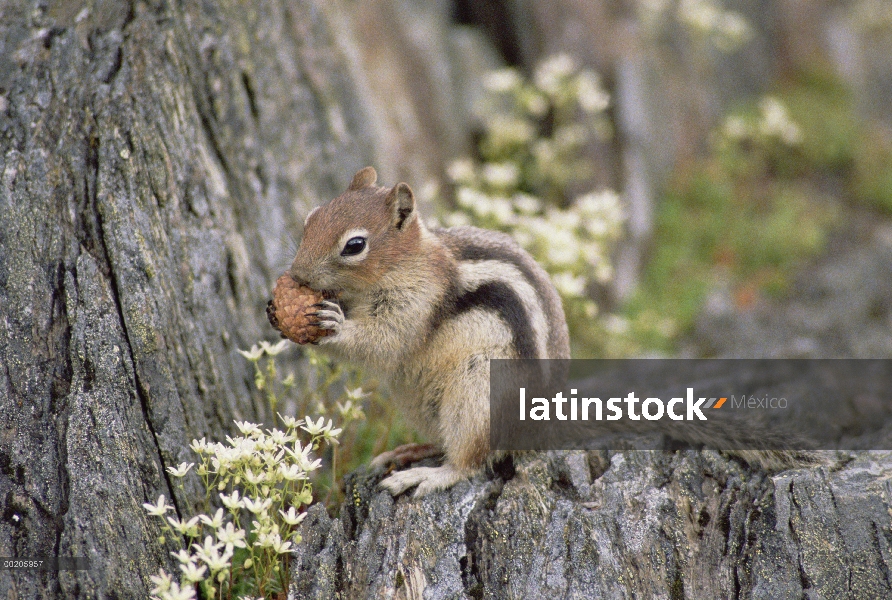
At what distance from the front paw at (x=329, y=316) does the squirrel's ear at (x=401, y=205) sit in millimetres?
560

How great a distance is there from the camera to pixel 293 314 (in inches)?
155

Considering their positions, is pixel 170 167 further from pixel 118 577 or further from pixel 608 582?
pixel 608 582

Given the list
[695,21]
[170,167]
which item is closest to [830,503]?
[170,167]

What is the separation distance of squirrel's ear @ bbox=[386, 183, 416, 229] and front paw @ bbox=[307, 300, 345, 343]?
0.56 metres

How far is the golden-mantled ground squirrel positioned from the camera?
13.4ft

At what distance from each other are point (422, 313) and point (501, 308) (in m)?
0.41

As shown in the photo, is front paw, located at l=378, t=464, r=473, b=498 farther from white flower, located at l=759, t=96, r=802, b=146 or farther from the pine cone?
white flower, located at l=759, t=96, r=802, b=146

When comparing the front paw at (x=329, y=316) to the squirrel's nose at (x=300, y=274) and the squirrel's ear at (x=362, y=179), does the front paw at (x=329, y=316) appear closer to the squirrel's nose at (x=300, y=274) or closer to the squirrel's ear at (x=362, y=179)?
the squirrel's nose at (x=300, y=274)

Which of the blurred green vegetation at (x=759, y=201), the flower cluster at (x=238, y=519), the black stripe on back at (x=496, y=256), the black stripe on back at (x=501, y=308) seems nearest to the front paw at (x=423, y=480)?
the flower cluster at (x=238, y=519)

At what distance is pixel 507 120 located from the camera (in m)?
7.67

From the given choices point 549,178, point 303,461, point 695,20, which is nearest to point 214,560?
point 303,461

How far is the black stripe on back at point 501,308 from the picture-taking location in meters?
4.13

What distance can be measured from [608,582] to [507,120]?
4960mm

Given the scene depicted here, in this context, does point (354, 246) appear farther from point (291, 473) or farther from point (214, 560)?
point (214, 560)
